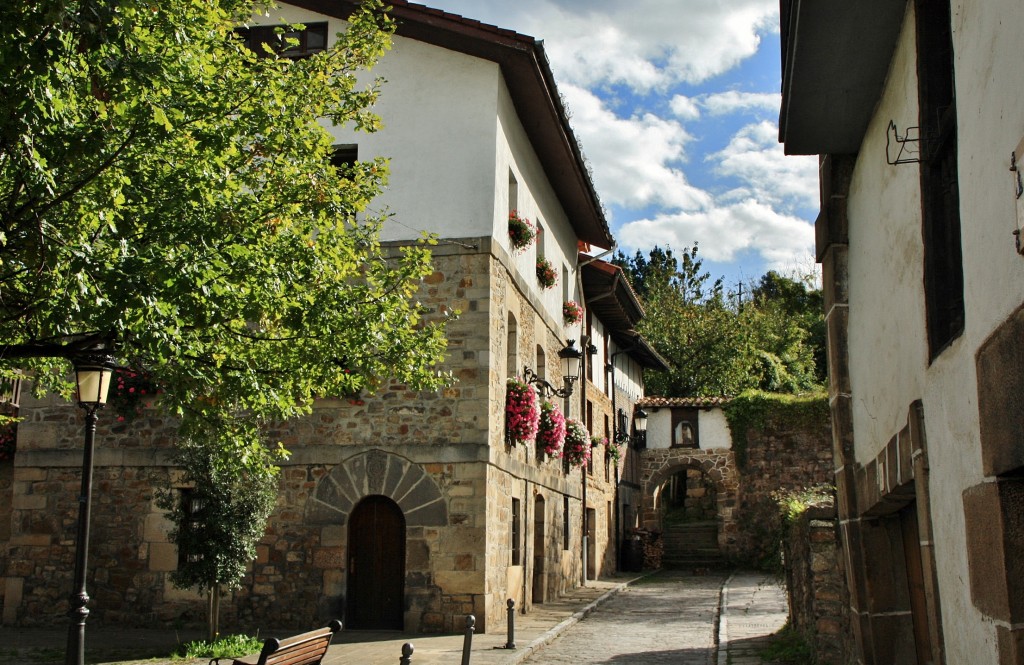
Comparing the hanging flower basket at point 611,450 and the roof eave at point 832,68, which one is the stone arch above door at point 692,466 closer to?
the hanging flower basket at point 611,450

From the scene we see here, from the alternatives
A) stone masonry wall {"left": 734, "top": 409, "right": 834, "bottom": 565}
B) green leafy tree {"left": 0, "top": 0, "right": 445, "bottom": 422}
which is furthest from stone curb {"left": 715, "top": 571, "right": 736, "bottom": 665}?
stone masonry wall {"left": 734, "top": 409, "right": 834, "bottom": 565}

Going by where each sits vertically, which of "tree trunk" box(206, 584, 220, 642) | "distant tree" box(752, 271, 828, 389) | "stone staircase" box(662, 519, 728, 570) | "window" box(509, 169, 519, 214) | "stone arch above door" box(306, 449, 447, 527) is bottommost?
"tree trunk" box(206, 584, 220, 642)

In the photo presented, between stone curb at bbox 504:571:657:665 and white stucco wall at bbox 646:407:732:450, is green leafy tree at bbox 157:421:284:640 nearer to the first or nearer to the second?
stone curb at bbox 504:571:657:665

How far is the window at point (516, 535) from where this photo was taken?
15555mm

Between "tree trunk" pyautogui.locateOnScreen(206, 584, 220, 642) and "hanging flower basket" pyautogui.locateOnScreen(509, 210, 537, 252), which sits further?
"hanging flower basket" pyautogui.locateOnScreen(509, 210, 537, 252)

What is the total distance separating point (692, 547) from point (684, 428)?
3865 millimetres

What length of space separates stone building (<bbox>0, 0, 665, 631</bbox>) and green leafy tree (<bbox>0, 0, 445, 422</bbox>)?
106 inches

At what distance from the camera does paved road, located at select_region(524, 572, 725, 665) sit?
11383mm

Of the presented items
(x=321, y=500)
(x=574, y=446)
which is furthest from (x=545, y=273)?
(x=321, y=500)

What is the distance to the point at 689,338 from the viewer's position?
42.5 metres

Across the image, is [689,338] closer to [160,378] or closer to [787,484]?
[787,484]

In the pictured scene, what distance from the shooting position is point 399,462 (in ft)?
44.5

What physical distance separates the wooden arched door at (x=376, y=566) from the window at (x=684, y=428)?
17052 mm

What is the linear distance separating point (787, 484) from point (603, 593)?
10786 mm
